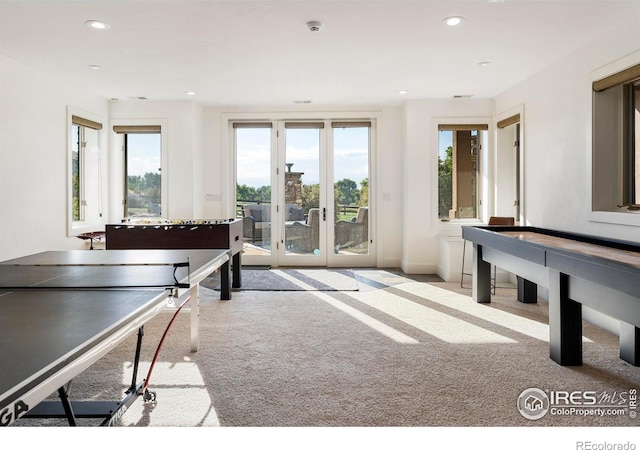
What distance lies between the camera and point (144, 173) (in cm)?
629

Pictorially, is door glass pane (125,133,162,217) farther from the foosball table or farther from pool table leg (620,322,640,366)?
pool table leg (620,322,640,366)

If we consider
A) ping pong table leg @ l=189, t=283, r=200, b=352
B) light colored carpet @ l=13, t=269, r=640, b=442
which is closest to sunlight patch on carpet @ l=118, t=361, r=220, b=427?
light colored carpet @ l=13, t=269, r=640, b=442

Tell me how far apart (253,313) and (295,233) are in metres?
2.81

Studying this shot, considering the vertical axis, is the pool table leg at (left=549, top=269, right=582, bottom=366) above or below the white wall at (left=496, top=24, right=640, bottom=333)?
below

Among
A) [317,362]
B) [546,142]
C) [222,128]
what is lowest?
[317,362]

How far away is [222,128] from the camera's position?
21.2ft

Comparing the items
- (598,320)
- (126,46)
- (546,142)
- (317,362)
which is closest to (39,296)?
(317,362)

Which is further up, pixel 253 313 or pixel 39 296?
pixel 39 296

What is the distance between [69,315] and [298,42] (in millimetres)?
3100

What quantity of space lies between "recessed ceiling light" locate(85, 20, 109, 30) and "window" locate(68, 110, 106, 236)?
2107 mm

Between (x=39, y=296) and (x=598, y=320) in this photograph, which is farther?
(x=598, y=320)

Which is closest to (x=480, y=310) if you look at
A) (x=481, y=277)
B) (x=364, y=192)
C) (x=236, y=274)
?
(x=481, y=277)

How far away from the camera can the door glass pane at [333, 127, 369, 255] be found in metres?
6.54
